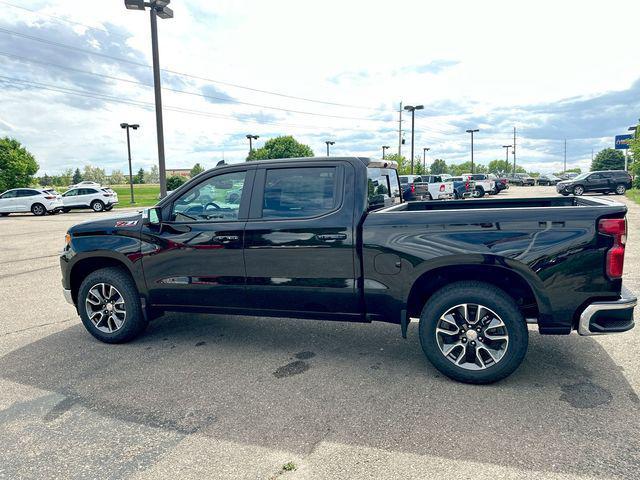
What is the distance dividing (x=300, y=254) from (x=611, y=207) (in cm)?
245

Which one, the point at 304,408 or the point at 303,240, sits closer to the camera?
the point at 304,408

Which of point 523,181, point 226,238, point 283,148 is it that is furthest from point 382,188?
point 283,148

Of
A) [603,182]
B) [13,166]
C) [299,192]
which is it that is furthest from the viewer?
[13,166]

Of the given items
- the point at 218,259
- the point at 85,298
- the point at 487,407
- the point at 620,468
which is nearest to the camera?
the point at 620,468

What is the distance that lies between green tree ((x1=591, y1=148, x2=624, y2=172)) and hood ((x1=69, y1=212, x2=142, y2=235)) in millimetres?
77115

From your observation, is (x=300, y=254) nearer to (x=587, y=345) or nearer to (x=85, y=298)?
(x=85, y=298)

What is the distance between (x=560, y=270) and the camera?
3266 mm

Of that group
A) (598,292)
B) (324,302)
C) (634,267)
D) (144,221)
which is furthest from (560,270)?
(634,267)

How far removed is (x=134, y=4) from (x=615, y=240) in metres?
13.7

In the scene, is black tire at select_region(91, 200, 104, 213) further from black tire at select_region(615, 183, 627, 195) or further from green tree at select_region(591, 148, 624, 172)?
green tree at select_region(591, 148, 624, 172)

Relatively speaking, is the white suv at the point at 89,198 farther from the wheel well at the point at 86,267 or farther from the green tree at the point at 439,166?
the green tree at the point at 439,166

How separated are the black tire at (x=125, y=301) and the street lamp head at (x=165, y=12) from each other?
10976 millimetres

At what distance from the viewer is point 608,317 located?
3254 mm

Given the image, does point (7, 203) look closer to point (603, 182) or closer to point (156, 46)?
point (156, 46)
